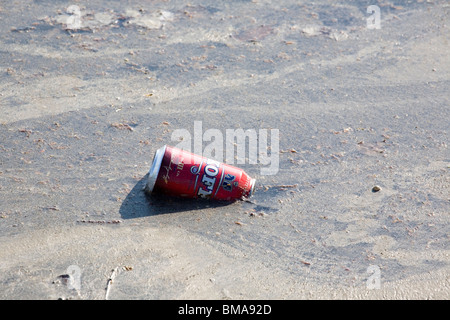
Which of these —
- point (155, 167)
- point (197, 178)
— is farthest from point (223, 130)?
point (155, 167)

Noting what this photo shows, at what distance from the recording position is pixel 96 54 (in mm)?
5484

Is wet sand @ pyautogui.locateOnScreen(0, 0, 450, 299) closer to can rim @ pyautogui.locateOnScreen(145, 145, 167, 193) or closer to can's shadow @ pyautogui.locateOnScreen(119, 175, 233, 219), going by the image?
can's shadow @ pyautogui.locateOnScreen(119, 175, 233, 219)

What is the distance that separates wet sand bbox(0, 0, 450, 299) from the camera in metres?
3.51

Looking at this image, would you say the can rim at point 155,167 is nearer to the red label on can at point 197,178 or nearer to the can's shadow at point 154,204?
the red label on can at point 197,178

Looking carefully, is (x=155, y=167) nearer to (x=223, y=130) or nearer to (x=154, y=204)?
(x=154, y=204)

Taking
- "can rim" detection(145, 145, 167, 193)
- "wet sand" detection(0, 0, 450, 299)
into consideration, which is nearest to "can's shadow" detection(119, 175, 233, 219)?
"wet sand" detection(0, 0, 450, 299)

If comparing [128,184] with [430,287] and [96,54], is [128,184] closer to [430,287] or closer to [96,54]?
[96,54]

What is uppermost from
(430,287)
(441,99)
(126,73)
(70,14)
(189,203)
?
(70,14)

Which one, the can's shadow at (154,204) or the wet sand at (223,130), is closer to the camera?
the wet sand at (223,130)

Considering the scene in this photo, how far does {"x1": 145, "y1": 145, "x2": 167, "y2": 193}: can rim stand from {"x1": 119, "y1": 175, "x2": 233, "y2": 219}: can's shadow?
0.41 feet

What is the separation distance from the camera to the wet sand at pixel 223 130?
3512 mm

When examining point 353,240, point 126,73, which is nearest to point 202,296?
point 353,240

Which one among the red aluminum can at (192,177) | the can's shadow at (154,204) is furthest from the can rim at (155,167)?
the can's shadow at (154,204)

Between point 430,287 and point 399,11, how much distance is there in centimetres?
406
